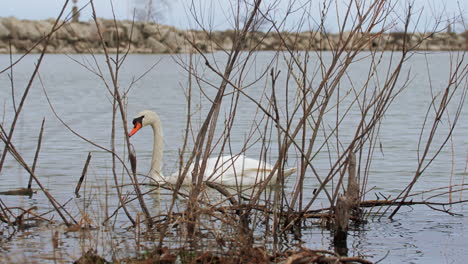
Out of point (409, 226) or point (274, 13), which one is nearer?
point (274, 13)

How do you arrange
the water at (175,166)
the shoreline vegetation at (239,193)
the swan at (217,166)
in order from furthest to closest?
1. the swan at (217,166)
2. the water at (175,166)
3. the shoreline vegetation at (239,193)

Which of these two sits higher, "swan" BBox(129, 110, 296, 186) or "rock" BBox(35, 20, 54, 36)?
"rock" BBox(35, 20, 54, 36)

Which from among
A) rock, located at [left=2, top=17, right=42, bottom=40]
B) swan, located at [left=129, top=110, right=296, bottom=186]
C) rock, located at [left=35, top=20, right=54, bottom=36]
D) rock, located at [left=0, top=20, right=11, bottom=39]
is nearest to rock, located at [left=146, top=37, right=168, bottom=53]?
rock, located at [left=35, top=20, right=54, bottom=36]

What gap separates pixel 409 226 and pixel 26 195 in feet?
11.5

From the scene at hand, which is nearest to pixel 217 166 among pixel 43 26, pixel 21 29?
pixel 21 29

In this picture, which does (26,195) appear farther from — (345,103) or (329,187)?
(345,103)

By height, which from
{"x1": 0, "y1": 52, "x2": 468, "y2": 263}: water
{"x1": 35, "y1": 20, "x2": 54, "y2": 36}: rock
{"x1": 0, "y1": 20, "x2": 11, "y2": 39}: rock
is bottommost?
{"x1": 0, "y1": 52, "x2": 468, "y2": 263}: water

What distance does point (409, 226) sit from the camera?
648 cm

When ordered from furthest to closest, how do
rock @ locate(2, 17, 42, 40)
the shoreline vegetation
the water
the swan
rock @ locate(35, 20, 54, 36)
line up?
rock @ locate(35, 20, 54, 36) < rock @ locate(2, 17, 42, 40) < the swan < the water < the shoreline vegetation

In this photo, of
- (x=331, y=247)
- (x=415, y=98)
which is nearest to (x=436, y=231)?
(x=331, y=247)

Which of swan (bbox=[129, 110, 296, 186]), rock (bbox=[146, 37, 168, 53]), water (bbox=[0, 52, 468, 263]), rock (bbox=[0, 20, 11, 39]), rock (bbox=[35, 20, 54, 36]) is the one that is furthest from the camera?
rock (bbox=[35, 20, 54, 36])

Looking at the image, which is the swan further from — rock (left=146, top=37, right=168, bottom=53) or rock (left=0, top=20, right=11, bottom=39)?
rock (left=0, top=20, right=11, bottom=39)

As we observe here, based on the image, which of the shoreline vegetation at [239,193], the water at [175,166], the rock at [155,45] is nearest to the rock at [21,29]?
the rock at [155,45]

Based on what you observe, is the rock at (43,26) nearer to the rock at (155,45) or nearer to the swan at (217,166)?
the rock at (155,45)
